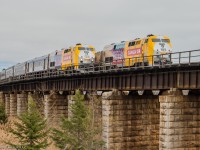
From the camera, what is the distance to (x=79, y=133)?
3334 centimetres

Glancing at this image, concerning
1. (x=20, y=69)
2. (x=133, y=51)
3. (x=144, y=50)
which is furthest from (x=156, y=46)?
(x=20, y=69)

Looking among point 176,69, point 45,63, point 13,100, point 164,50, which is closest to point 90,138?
point 176,69

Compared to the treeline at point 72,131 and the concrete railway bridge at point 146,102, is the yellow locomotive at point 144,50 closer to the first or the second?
the concrete railway bridge at point 146,102

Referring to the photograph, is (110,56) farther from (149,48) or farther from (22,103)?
(22,103)

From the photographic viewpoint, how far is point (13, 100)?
67.9 metres

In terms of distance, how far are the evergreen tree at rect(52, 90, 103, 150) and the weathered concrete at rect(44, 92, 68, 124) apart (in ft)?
45.5

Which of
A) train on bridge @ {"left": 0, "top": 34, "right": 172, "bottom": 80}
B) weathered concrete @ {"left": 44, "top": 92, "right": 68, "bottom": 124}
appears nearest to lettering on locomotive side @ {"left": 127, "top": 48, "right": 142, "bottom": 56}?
train on bridge @ {"left": 0, "top": 34, "right": 172, "bottom": 80}

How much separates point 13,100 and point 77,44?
22.2 meters

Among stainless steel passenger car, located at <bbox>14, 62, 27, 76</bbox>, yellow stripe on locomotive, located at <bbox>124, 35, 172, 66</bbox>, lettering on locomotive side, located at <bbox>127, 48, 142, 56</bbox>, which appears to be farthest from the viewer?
stainless steel passenger car, located at <bbox>14, 62, 27, 76</bbox>

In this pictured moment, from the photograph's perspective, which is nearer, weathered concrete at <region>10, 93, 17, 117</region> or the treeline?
the treeline

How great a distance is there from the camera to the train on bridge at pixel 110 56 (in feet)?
125

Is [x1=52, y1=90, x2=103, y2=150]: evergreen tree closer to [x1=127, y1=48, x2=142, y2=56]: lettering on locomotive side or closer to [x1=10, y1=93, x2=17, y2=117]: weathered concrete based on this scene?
[x1=127, y1=48, x2=142, y2=56]: lettering on locomotive side

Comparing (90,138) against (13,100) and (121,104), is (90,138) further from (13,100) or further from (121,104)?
(13,100)

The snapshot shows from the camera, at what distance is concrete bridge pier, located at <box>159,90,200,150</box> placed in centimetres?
2641
